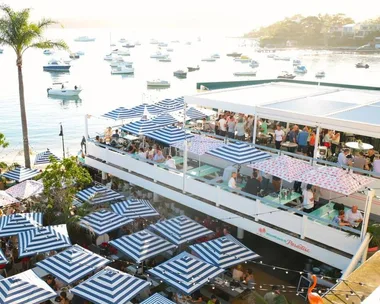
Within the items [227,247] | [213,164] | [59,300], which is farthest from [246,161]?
[59,300]

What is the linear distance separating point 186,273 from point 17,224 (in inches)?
273

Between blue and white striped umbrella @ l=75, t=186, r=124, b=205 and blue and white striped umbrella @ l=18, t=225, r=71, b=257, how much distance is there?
3.42m

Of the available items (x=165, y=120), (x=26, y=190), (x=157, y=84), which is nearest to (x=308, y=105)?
(x=165, y=120)

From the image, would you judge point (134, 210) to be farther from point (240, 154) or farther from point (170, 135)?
point (240, 154)

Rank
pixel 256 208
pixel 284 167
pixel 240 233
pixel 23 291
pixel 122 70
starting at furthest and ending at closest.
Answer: pixel 122 70
pixel 240 233
pixel 256 208
pixel 284 167
pixel 23 291

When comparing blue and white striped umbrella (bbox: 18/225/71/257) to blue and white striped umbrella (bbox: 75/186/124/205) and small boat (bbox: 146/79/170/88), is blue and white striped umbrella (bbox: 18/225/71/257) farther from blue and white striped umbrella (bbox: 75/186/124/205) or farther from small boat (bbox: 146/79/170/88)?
small boat (bbox: 146/79/170/88)

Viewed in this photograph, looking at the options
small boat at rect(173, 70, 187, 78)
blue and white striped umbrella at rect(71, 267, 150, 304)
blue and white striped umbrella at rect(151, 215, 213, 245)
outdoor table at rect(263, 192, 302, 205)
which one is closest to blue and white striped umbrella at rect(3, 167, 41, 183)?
blue and white striped umbrella at rect(151, 215, 213, 245)

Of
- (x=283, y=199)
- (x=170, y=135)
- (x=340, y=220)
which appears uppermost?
(x=170, y=135)

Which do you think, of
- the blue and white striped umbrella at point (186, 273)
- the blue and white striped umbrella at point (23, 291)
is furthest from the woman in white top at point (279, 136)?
the blue and white striped umbrella at point (23, 291)

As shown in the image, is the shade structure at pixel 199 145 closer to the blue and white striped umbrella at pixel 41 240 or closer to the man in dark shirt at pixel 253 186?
the man in dark shirt at pixel 253 186

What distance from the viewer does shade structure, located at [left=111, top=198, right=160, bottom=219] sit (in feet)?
54.1

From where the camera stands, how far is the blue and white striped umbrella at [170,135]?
17.9 m

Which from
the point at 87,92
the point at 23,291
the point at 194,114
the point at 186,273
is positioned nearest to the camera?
the point at 23,291

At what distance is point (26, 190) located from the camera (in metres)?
19.0
